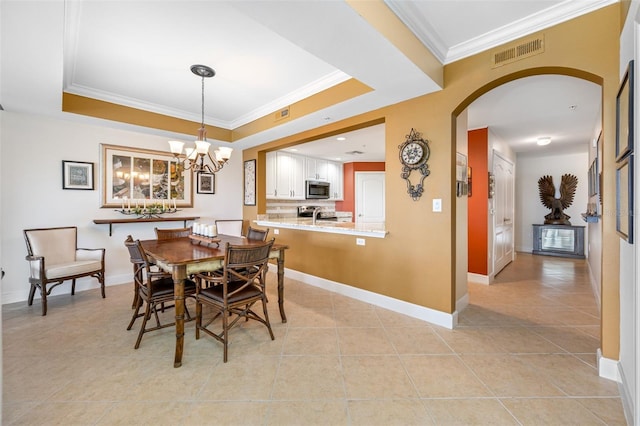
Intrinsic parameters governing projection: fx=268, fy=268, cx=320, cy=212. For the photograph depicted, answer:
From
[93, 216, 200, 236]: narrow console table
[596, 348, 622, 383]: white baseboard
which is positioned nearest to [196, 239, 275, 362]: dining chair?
[93, 216, 200, 236]: narrow console table

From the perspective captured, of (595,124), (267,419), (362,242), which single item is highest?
(595,124)

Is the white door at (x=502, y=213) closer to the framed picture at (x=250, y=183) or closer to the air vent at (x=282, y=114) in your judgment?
the air vent at (x=282, y=114)

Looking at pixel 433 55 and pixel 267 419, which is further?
pixel 433 55

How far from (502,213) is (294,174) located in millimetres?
4370

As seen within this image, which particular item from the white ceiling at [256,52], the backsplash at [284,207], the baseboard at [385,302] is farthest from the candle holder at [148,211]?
the baseboard at [385,302]

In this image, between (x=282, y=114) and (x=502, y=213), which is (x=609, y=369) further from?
(x=282, y=114)

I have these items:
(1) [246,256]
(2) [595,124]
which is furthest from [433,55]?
(2) [595,124]

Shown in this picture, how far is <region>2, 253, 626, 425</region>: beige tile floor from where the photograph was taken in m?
1.58

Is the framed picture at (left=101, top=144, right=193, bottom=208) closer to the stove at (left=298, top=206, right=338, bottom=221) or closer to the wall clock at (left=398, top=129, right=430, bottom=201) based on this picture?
the stove at (left=298, top=206, right=338, bottom=221)

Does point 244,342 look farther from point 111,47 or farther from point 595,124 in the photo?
point 595,124

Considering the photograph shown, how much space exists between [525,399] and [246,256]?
2.15 meters

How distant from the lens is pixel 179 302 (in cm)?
212

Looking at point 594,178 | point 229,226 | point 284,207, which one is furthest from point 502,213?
point 229,226

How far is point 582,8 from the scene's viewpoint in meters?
1.88
